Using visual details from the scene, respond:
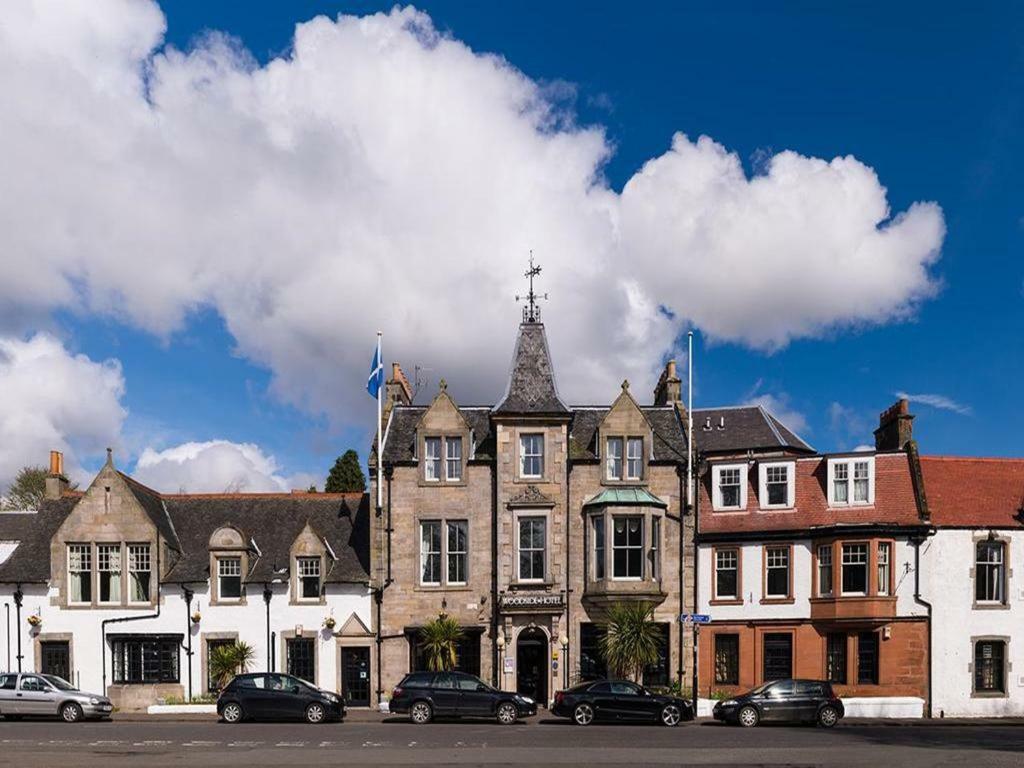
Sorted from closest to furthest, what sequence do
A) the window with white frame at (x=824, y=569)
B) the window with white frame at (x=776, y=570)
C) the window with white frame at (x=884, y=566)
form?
the window with white frame at (x=884, y=566) → the window with white frame at (x=824, y=569) → the window with white frame at (x=776, y=570)

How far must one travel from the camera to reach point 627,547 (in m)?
40.2

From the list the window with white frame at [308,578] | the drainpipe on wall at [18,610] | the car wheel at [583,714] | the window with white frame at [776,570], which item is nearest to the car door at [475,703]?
the car wheel at [583,714]

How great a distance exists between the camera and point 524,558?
4069cm

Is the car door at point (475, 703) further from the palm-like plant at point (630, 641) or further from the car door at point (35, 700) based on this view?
the car door at point (35, 700)

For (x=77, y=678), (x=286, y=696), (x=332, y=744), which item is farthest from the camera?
(x=77, y=678)

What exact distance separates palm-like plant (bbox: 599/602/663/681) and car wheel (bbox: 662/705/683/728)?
4780 mm

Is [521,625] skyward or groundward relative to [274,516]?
groundward

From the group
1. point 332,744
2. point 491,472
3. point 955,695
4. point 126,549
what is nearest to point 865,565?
point 955,695

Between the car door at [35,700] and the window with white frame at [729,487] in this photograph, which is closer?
the car door at [35,700]

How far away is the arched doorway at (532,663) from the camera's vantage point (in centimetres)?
4025

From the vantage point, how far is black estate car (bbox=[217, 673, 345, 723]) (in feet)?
108

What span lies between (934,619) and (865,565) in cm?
323

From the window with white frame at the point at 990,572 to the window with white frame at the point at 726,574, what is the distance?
887 cm

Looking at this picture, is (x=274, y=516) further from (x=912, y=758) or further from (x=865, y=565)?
(x=912, y=758)
